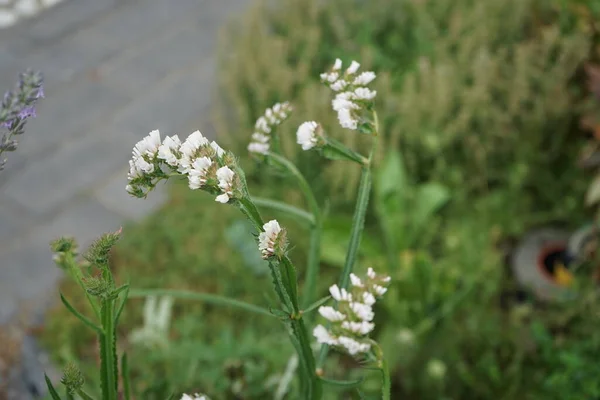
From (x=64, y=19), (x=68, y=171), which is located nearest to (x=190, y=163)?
(x=68, y=171)

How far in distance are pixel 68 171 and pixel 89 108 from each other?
557 millimetres

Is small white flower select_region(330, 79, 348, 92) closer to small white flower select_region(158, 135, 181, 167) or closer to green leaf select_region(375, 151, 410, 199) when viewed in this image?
small white flower select_region(158, 135, 181, 167)

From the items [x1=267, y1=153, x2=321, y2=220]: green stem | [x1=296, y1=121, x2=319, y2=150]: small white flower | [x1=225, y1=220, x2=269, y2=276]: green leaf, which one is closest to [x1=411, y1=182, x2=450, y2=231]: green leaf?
[x1=225, y1=220, x2=269, y2=276]: green leaf

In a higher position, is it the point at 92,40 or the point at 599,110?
the point at 92,40

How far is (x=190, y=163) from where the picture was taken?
0.89 meters

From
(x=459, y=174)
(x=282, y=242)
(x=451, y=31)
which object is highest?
(x=451, y=31)

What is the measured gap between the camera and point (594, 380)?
1980 millimetres

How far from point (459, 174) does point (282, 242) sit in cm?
250

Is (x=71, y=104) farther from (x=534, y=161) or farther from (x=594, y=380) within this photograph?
(x=594, y=380)

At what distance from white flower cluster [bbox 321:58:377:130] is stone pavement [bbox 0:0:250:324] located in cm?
225

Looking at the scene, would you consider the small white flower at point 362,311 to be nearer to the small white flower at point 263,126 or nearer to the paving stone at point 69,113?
the small white flower at point 263,126

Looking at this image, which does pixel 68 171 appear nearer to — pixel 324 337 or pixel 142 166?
pixel 142 166

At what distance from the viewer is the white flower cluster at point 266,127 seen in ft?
4.18

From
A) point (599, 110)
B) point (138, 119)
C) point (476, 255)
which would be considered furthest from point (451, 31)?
point (138, 119)
